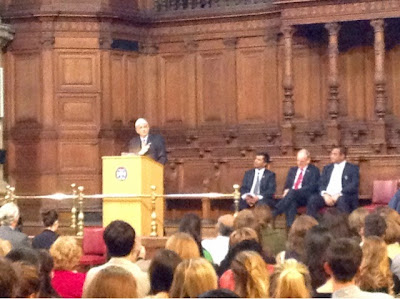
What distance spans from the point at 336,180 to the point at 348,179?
0.53ft

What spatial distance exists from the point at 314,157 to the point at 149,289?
7800 mm

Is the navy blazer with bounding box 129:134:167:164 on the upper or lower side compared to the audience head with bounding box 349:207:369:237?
upper

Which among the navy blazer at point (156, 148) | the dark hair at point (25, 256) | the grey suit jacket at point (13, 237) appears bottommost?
the grey suit jacket at point (13, 237)

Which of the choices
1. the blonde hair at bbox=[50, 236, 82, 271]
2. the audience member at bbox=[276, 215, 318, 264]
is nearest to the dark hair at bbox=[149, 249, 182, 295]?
the blonde hair at bbox=[50, 236, 82, 271]

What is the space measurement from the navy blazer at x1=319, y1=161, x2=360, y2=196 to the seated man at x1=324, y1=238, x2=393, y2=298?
7277mm

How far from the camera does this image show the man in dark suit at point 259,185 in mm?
12016

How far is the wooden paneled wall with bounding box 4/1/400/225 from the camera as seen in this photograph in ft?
46.1

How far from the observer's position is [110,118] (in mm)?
14492

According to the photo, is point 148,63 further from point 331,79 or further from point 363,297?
point 363,297

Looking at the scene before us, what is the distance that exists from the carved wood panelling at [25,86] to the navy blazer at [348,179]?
15.9ft

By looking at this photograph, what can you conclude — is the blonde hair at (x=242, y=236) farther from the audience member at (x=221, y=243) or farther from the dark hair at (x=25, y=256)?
the dark hair at (x=25, y=256)

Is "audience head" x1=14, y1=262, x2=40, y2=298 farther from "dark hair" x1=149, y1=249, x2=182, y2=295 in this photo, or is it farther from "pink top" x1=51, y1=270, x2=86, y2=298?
"pink top" x1=51, y1=270, x2=86, y2=298

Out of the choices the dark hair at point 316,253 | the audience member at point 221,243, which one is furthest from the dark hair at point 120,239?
the audience member at point 221,243

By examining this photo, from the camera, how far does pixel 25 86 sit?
47.6 feet
